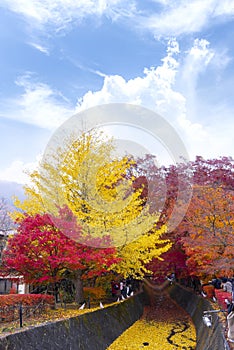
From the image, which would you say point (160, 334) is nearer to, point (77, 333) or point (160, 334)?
point (160, 334)

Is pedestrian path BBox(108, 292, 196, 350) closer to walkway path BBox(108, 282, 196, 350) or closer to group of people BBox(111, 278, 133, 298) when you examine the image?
walkway path BBox(108, 282, 196, 350)

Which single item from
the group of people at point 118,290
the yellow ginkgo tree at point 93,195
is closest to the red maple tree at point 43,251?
the yellow ginkgo tree at point 93,195

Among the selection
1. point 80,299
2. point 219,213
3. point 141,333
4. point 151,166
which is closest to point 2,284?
point 80,299

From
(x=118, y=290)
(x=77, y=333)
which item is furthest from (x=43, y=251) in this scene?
(x=118, y=290)

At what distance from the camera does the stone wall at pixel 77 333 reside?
955 cm

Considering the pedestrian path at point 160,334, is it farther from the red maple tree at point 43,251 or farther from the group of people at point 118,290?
the red maple tree at point 43,251

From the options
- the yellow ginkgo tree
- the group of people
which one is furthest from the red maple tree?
the group of people

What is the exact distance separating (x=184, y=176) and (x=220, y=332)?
16593 mm

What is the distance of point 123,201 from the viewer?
19.0 m

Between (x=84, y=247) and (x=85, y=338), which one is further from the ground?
(x=84, y=247)

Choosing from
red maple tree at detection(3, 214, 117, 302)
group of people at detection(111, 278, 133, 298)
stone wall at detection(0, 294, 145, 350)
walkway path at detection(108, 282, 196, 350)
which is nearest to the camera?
stone wall at detection(0, 294, 145, 350)

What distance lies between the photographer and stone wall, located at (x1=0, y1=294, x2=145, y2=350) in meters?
9.55

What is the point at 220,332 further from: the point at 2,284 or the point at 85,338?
the point at 2,284

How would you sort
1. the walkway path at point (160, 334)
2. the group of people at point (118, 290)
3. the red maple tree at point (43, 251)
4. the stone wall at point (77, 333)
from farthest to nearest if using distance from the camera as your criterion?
the group of people at point (118, 290) → the walkway path at point (160, 334) → the red maple tree at point (43, 251) → the stone wall at point (77, 333)
